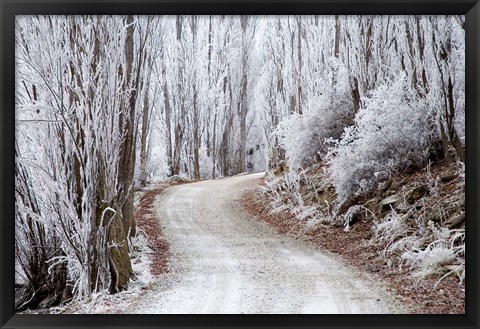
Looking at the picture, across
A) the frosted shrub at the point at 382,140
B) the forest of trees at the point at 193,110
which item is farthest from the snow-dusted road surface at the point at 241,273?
the frosted shrub at the point at 382,140

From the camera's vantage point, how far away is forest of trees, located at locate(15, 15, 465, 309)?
3078mm

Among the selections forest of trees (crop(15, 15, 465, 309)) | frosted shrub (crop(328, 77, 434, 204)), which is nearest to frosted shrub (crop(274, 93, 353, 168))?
forest of trees (crop(15, 15, 465, 309))

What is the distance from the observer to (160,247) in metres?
3.58

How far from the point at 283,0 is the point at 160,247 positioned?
80.7 inches

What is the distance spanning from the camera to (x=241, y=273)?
3295mm

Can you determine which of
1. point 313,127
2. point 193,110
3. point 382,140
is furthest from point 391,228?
point 193,110

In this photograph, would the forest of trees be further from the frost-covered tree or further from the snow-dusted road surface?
the snow-dusted road surface

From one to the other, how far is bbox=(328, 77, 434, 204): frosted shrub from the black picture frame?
651 millimetres

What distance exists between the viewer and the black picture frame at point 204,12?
3035 mm

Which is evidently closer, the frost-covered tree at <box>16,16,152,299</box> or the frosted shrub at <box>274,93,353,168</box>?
the frost-covered tree at <box>16,16,152,299</box>

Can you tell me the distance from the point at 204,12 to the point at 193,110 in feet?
4.41

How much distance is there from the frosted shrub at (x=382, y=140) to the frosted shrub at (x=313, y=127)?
252mm

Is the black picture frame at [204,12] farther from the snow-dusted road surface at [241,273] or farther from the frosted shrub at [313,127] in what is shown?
the frosted shrub at [313,127]

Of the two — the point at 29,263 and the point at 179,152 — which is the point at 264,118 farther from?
the point at 29,263
